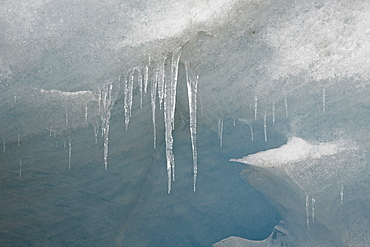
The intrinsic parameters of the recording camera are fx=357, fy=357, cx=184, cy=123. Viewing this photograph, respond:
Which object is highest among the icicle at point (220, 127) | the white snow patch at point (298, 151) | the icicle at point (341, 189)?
the icicle at point (220, 127)

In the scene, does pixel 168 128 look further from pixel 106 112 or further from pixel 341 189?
pixel 341 189

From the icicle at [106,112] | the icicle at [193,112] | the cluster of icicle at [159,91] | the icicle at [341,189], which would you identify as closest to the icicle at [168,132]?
the cluster of icicle at [159,91]

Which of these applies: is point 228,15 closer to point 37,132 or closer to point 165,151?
point 165,151

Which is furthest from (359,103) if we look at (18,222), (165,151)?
(18,222)

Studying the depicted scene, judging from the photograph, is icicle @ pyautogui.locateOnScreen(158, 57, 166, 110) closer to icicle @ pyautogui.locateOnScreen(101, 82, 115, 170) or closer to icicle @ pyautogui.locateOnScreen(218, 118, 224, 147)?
icicle @ pyautogui.locateOnScreen(101, 82, 115, 170)

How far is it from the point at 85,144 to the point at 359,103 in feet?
5.62

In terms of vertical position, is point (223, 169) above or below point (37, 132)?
below

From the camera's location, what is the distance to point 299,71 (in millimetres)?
2137

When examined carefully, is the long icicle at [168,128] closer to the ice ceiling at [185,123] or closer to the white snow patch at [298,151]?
the ice ceiling at [185,123]

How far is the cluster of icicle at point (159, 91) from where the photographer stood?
7.18 feet

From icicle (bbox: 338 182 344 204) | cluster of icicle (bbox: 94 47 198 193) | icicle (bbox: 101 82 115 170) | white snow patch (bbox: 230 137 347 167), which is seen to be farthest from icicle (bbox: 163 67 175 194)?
icicle (bbox: 338 182 344 204)

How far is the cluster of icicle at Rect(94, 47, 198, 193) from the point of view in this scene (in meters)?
2.19

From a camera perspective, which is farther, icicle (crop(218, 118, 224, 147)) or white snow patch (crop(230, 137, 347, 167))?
icicle (crop(218, 118, 224, 147))

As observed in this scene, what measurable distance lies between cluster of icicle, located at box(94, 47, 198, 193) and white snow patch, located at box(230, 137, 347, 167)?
49 centimetres
